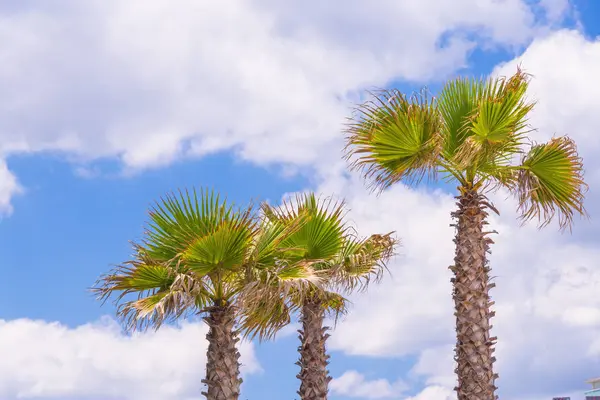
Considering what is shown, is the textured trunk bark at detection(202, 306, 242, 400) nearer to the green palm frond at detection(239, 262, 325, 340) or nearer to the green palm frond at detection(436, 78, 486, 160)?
the green palm frond at detection(239, 262, 325, 340)

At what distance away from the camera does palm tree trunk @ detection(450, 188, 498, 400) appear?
14766mm

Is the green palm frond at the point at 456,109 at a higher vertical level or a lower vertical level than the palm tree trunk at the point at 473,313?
higher

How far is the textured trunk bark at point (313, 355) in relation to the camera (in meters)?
17.6

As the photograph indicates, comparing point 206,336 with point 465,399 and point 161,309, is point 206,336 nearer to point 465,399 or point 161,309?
point 161,309

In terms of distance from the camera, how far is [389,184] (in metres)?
16.1

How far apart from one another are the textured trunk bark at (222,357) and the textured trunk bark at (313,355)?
415 cm

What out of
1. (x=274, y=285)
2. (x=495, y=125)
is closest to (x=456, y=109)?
(x=495, y=125)

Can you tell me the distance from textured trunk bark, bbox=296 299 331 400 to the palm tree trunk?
364cm

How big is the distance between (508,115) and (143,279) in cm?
738

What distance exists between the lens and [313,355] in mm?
17812

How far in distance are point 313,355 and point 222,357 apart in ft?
14.6

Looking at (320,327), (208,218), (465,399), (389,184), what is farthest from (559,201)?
(208,218)

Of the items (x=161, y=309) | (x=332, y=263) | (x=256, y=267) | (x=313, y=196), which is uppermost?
(x=313, y=196)

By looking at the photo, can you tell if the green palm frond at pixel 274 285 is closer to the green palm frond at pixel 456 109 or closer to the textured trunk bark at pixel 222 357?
the textured trunk bark at pixel 222 357
